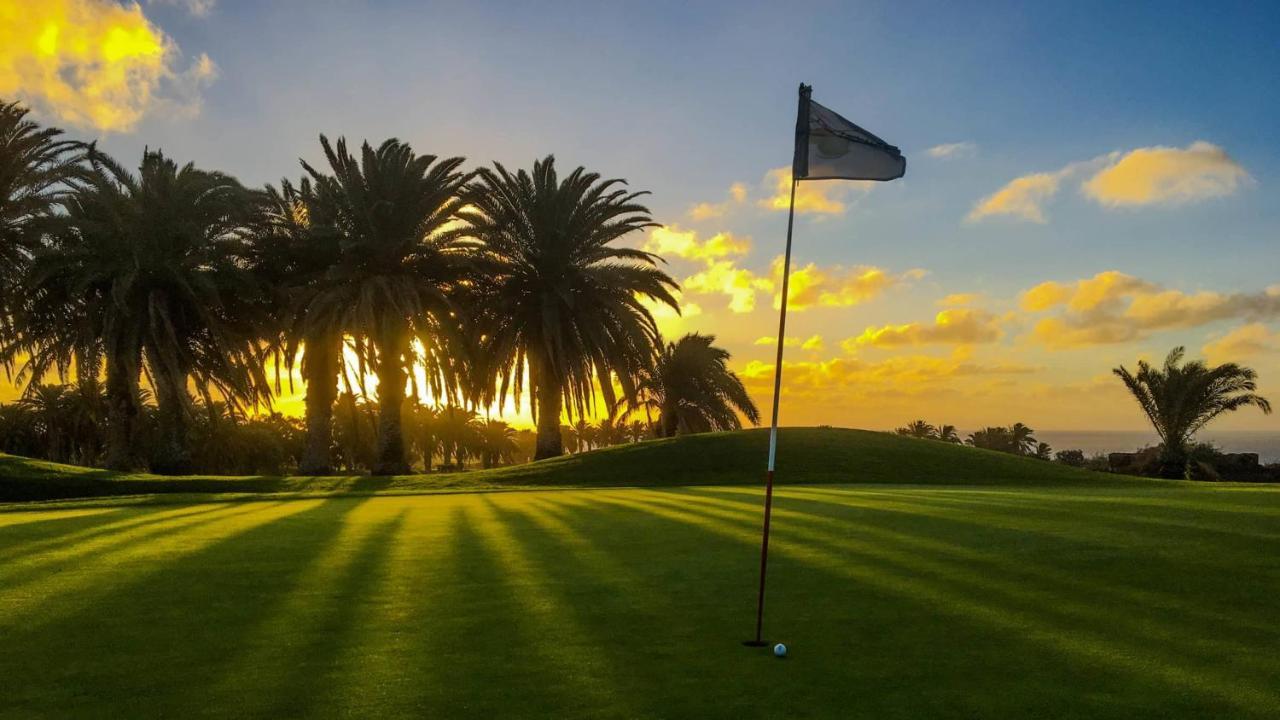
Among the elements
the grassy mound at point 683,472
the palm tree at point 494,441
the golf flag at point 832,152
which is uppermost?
the golf flag at point 832,152

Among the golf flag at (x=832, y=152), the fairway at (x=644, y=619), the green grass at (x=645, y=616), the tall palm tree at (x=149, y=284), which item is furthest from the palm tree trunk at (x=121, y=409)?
the golf flag at (x=832, y=152)

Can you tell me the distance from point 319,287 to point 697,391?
29323mm

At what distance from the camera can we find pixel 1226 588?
9.62 m

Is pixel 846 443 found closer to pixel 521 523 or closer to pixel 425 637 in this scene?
pixel 521 523

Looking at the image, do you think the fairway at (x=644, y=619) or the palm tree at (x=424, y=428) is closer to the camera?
the fairway at (x=644, y=619)

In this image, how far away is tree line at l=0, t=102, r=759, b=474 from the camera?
39094 mm

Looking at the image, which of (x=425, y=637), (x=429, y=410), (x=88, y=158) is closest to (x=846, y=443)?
(x=425, y=637)

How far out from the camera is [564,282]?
44062 mm

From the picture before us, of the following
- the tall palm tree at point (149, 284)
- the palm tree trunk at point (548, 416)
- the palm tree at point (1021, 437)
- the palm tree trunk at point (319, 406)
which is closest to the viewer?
the tall palm tree at point (149, 284)

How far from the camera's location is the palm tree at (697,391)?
201 ft

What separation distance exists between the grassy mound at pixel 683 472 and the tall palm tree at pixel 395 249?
5668mm

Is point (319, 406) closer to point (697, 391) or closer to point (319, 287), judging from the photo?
point (319, 287)

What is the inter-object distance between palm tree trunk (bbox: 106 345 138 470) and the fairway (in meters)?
29.2

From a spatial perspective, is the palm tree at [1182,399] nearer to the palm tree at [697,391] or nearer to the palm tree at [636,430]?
the palm tree at [697,391]
